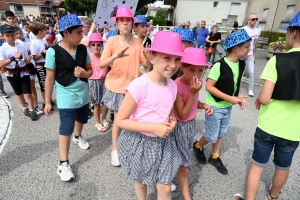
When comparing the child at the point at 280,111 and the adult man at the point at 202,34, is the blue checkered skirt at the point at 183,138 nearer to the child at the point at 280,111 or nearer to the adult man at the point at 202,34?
the child at the point at 280,111

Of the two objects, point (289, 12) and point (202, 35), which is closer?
point (202, 35)

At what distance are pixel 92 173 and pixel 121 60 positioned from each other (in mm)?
1490

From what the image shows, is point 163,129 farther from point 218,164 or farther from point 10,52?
point 10,52

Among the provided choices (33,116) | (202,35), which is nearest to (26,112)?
(33,116)

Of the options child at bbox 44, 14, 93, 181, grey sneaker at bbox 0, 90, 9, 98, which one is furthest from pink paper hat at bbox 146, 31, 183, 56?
grey sneaker at bbox 0, 90, 9, 98

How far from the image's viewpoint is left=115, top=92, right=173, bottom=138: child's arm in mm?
1442

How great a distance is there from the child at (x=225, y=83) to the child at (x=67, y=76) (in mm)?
1522

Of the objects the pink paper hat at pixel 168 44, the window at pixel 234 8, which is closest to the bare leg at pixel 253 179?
the pink paper hat at pixel 168 44

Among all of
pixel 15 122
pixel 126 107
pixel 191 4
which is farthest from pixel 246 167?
pixel 191 4

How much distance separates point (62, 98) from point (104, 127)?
4.77ft

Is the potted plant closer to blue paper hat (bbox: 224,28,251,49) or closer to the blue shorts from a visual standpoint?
blue paper hat (bbox: 224,28,251,49)

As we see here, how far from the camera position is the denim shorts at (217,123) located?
2.50 metres

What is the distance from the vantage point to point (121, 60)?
2605 mm

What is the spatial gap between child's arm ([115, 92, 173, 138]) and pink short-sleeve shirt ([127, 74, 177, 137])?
50 millimetres
